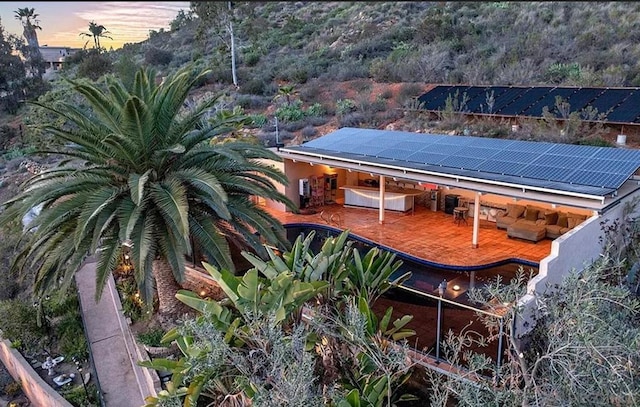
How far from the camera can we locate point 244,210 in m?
10.9

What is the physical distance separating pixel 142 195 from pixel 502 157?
9382 mm

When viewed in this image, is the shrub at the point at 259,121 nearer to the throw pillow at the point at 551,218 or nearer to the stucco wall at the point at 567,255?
the throw pillow at the point at 551,218

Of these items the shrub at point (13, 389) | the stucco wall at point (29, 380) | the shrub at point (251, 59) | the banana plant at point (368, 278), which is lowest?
the shrub at point (13, 389)

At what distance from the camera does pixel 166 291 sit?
11305 millimetres

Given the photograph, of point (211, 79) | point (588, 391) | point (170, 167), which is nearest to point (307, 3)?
point (211, 79)

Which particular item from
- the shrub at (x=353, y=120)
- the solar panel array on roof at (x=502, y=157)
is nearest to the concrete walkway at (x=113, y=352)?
the solar panel array on roof at (x=502, y=157)

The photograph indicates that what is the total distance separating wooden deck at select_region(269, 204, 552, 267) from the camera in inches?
476

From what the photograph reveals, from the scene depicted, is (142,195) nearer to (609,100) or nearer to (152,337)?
(152,337)

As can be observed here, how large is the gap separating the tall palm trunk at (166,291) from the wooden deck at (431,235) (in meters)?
5.04

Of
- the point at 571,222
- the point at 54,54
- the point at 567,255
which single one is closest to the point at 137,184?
the point at 567,255

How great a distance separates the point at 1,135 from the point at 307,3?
38.0 meters

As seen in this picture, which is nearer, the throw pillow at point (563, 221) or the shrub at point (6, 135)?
the throw pillow at point (563, 221)

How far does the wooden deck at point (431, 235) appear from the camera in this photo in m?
12.1

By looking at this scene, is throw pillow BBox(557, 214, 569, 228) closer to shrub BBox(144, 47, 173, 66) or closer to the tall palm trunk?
the tall palm trunk
